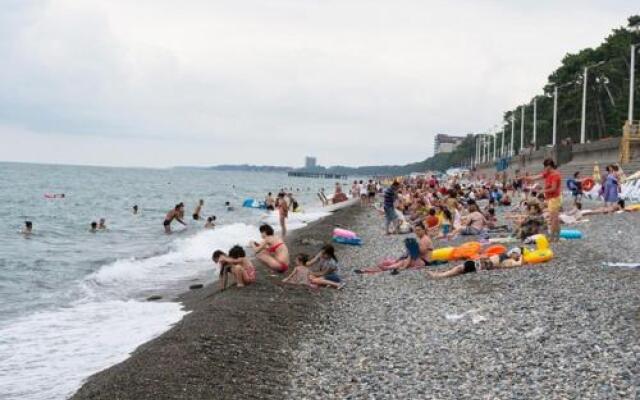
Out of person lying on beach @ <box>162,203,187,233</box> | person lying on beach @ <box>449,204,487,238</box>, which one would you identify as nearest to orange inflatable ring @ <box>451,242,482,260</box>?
person lying on beach @ <box>449,204,487,238</box>

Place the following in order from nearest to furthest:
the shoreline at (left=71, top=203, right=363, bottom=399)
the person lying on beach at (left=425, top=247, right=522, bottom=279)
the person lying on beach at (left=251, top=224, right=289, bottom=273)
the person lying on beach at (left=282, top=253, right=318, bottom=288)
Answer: the shoreline at (left=71, top=203, right=363, bottom=399), the person lying on beach at (left=425, top=247, right=522, bottom=279), the person lying on beach at (left=282, top=253, right=318, bottom=288), the person lying on beach at (left=251, top=224, right=289, bottom=273)

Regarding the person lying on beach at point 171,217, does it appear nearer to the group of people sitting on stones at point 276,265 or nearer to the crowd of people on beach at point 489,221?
the crowd of people on beach at point 489,221

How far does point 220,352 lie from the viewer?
877 cm

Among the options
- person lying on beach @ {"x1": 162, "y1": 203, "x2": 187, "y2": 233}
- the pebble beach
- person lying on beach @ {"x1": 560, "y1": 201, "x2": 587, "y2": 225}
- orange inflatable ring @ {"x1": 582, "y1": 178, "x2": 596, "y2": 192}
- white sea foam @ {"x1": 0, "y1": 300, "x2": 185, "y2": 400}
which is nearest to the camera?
the pebble beach

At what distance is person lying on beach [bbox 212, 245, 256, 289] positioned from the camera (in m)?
13.6

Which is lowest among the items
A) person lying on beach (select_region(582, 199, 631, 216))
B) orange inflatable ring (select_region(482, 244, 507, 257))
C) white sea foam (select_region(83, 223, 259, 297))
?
white sea foam (select_region(83, 223, 259, 297))

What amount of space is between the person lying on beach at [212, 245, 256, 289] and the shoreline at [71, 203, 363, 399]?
0.98ft

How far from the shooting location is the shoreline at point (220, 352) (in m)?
7.48

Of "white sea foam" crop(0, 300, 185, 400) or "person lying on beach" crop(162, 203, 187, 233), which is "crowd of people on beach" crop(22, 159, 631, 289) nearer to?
"white sea foam" crop(0, 300, 185, 400)

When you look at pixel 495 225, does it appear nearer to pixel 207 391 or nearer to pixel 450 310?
pixel 450 310

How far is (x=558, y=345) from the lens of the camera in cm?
809

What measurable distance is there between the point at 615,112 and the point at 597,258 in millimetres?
51485

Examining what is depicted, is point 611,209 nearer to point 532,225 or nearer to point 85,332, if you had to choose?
point 532,225

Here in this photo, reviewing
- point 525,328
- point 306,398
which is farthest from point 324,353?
point 525,328
